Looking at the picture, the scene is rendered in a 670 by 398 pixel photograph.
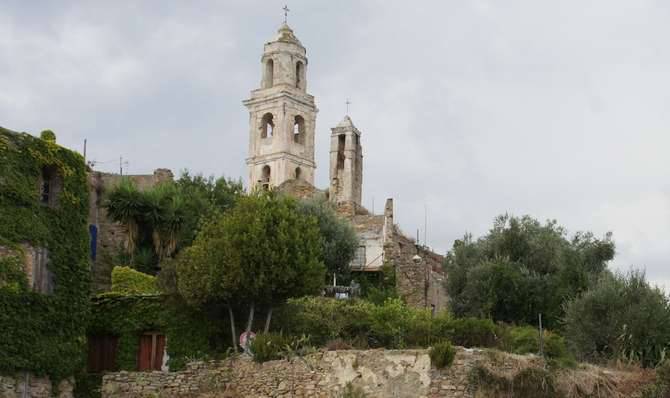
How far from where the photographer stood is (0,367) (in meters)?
26.7

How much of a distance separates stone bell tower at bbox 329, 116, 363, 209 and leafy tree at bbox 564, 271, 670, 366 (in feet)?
78.1

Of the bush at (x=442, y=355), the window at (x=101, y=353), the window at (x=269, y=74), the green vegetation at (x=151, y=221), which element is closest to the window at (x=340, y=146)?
the green vegetation at (x=151, y=221)

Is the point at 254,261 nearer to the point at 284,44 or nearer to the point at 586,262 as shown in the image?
the point at 586,262

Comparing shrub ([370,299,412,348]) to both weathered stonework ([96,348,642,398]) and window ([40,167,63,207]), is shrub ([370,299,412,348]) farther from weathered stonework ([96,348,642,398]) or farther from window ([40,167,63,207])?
window ([40,167,63,207])

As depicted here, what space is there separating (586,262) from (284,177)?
1421 inches

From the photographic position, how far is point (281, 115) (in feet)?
243

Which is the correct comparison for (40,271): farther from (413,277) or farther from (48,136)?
(413,277)

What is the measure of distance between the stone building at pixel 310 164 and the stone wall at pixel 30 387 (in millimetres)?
10923

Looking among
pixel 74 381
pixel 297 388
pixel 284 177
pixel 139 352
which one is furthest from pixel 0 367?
pixel 284 177

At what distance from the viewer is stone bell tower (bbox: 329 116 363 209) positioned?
5669 cm

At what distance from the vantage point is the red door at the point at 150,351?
30.6 m

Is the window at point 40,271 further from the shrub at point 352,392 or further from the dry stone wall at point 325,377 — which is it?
the shrub at point 352,392

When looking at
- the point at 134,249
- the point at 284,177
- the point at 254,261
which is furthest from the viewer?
the point at 284,177

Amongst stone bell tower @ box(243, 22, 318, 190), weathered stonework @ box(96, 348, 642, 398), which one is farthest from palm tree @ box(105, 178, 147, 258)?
stone bell tower @ box(243, 22, 318, 190)
